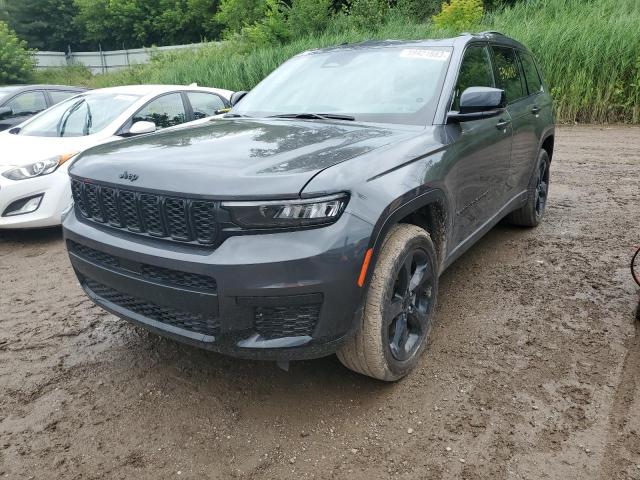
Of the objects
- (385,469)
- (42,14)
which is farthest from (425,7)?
(42,14)

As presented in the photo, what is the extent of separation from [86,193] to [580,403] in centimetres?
263

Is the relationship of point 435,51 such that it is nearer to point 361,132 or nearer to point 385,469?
point 361,132

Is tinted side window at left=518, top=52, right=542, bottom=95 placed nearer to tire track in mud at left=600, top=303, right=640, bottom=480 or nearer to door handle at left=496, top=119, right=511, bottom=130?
door handle at left=496, top=119, right=511, bottom=130

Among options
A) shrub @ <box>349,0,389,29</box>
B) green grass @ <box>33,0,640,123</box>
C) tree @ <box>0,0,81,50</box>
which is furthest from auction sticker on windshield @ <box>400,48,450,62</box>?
tree @ <box>0,0,81,50</box>

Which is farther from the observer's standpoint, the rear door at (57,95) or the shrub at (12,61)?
the shrub at (12,61)

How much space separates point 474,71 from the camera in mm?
3492

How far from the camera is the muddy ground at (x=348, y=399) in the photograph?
7.07ft

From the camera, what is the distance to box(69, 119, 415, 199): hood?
209cm

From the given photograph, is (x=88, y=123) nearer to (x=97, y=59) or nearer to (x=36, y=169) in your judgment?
(x=36, y=169)

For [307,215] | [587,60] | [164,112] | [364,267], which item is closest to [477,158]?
[364,267]

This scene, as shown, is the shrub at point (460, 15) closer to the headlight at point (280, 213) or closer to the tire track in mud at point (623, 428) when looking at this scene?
the tire track in mud at point (623, 428)

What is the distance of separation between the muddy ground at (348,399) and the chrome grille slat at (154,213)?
877mm

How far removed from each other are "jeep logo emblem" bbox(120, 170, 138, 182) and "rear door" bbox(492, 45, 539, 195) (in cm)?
281

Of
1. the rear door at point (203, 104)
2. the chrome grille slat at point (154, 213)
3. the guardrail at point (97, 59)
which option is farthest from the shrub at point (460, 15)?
the guardrail at point (97, 59)
